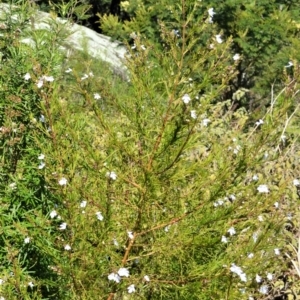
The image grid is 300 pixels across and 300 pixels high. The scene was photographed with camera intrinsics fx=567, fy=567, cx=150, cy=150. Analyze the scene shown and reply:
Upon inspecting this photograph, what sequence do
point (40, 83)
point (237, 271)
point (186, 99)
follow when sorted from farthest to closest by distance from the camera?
point (237, 271) → point (40, 83) → point (186, 99)

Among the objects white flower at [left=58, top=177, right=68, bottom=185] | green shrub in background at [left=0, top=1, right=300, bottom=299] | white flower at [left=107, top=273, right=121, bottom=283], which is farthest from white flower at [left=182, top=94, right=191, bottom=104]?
white flower at [left=107, top=273, right=121, bottom=283]

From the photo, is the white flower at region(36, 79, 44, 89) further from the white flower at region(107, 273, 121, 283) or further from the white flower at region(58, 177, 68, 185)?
the white flower at region(107, 273, 121, 283)

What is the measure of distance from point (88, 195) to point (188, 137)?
53cm

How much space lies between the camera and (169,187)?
2.59 m

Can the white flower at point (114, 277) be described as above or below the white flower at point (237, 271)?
below

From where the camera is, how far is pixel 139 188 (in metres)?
2.53

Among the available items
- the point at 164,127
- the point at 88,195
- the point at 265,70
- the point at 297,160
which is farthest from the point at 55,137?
the point at 265,70

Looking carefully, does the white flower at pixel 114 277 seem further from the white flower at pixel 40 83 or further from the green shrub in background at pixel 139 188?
the white flower at pixel 40 83

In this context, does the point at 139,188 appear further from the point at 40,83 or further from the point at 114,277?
the point at 40,83

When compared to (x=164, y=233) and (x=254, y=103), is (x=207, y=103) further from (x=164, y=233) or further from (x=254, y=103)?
(x=254, y=103)

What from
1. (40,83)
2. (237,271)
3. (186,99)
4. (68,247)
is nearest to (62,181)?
(68,247)

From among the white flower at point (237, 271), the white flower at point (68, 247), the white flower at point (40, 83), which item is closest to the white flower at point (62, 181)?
the white flower at point (68, 247)

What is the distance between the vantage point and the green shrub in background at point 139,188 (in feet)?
7.95

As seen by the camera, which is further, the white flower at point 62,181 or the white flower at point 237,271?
the white flower at point 237,271
